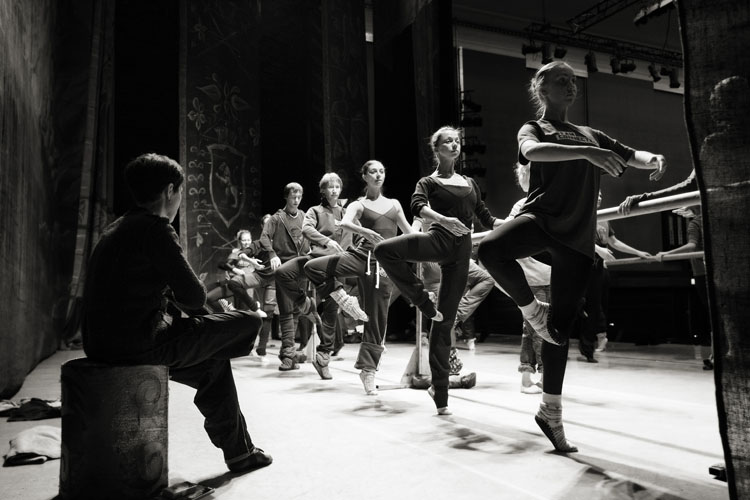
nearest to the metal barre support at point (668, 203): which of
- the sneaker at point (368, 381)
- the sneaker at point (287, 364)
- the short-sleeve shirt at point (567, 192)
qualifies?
the short-sleeve shirt at point (567, 192)

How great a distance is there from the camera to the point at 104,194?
7641 millimetres

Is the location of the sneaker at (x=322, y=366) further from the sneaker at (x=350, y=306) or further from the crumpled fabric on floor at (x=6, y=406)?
the crumpled fabric on floor at (x=6, y=406)

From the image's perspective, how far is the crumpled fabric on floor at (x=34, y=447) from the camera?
7.38ft

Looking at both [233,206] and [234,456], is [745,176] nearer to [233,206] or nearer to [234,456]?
[234,456]

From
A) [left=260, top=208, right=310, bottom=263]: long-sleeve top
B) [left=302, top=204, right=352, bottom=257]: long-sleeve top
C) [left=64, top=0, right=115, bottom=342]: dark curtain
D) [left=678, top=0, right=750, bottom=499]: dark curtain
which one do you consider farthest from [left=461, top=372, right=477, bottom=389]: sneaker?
[left=64, top=0, right=115, bottom=342]: dark curtain

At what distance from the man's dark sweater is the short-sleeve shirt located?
52.7 inches

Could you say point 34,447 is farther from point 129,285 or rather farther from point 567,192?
point 567,192

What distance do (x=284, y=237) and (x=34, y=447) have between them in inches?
153

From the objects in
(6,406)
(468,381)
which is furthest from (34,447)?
(468,381)

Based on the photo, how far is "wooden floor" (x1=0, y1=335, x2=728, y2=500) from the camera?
1884 mm

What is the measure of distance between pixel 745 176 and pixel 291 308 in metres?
4.53

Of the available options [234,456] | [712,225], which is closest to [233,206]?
[234,456]

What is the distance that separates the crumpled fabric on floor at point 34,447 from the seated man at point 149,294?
2.43 ft

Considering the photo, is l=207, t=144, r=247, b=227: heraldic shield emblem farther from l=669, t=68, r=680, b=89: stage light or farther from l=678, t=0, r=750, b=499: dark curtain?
l=669, t=68, r=680, b=89: stage light
